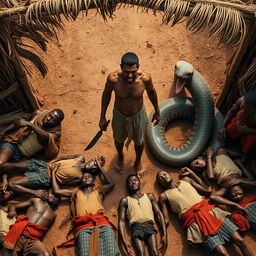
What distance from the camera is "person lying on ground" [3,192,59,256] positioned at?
17.1ft

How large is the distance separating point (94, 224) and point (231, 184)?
206 cm

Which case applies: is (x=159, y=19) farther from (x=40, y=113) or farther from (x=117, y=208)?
(x=117, y=208)

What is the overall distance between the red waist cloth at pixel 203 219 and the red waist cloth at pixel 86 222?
3.60ft

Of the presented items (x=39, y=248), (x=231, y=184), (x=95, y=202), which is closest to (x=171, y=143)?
(x=231, y=184)

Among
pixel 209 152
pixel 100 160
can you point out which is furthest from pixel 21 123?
pixel 209 152

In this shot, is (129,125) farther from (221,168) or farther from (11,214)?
(11,214)

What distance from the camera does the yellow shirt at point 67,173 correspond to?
5.84m

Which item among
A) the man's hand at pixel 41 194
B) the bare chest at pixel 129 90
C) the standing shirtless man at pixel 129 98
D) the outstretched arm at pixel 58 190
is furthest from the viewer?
the outstretched arm at pixel 58 190

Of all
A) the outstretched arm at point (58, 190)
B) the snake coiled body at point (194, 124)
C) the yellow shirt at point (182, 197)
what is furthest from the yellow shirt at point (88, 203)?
the snake coiled body at point (194, 124)

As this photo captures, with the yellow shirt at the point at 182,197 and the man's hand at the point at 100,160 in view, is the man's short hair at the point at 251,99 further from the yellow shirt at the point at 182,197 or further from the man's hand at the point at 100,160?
the man's hand at the point at 100,160

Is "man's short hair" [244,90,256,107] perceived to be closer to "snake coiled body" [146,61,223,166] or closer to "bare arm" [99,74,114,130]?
"snake coiled body" [146,61,223,166]

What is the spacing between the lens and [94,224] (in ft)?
17.9

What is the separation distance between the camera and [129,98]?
498 centimetres

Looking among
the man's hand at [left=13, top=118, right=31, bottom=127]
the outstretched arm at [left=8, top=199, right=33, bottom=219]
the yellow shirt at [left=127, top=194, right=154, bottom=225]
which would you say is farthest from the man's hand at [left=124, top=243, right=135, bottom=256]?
the man's hand at [left=13, top=118, right=31, bottom=127]
